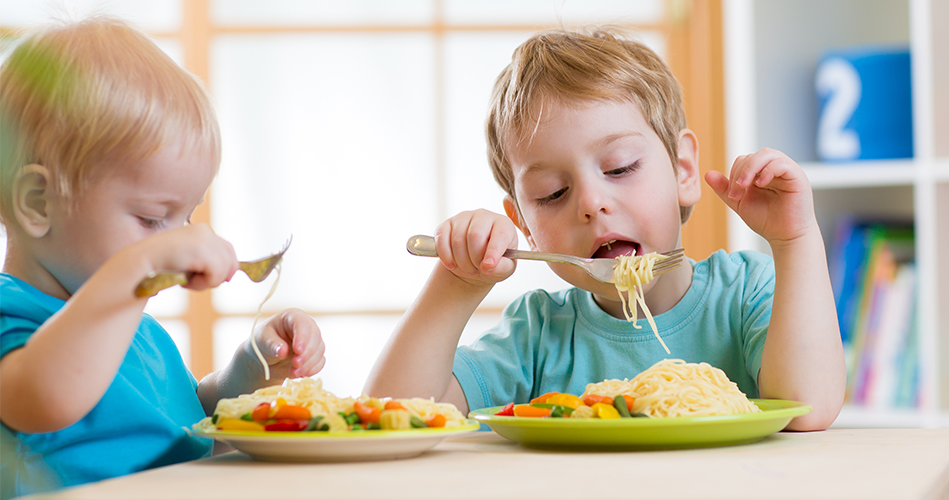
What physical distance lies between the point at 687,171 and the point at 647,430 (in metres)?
0.72

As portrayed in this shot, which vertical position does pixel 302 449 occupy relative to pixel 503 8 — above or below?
below

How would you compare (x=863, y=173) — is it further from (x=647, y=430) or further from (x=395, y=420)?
(x=395, y=420)

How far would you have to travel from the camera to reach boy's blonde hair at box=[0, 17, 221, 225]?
853mm

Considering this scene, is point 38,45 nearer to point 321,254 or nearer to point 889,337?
point 889,337

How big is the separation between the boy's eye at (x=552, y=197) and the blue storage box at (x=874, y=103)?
52.4 inches

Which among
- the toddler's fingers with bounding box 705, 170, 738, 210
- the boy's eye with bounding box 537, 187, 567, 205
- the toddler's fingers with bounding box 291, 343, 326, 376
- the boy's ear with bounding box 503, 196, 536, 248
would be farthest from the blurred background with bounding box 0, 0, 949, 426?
the toddler's fingers with bounding box 291, 343, 326, 376

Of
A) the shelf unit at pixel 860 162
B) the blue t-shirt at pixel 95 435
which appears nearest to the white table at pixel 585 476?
the blue t-shirt at pixel 95 435

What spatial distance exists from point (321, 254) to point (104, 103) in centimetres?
234

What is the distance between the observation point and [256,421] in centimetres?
74

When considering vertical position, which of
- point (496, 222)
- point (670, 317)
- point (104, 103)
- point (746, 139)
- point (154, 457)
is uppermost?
point (746, 139)

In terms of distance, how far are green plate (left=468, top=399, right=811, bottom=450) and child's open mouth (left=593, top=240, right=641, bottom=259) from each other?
43 cm

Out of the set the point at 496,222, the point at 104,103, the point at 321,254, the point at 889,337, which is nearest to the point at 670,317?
the point at 496,222

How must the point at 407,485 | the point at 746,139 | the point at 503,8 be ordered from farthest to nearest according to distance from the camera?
1. the point at 503,8
2. the point at 746,139
3. the point at 407,485

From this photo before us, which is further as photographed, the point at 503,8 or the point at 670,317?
the point at 503,8
